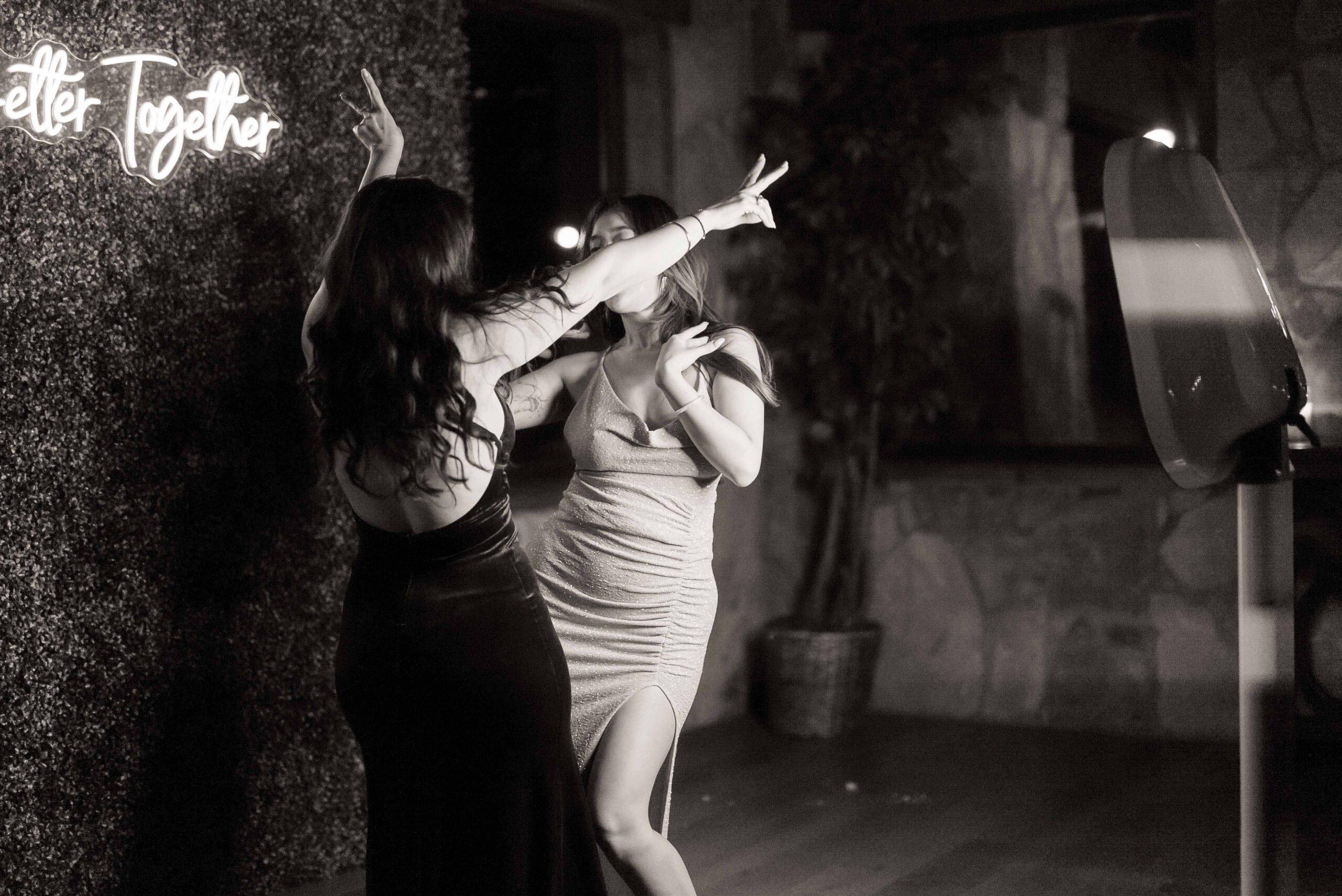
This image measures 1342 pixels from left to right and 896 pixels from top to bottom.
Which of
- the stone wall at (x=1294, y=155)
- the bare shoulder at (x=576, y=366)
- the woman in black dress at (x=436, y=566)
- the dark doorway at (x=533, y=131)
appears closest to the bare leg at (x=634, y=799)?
the woman in black dress at (x=436, y=566)

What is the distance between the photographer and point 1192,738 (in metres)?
4.75

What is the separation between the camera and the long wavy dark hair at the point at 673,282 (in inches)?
104

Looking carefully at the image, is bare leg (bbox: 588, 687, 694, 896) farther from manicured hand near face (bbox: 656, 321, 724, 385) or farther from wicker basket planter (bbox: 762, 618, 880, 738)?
wicker basket planter (bbox: 762, 618, 880, 738)

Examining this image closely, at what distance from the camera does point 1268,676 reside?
1.59 meters

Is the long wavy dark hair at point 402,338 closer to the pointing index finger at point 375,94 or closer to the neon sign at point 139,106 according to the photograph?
the pointing index finger at point 375,94

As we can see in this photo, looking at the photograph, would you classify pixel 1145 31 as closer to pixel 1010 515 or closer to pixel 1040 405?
pixel 1040 405

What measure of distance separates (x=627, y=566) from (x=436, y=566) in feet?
1.82

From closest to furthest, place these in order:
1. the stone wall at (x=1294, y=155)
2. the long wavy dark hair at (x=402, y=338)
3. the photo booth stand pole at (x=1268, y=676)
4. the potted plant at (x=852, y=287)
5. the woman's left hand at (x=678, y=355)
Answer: the photo booth stand pole at (x=1268, y=676) < the long wavy dark hair at (x=402, y=338) < the woman's left hand at (x=678, y=355) < the stone wall at (x=1294, y=155) < the potted plant at (x=852, y=287)

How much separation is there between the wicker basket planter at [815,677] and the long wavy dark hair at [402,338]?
3098mm

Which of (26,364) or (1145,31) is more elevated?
(1145,31)

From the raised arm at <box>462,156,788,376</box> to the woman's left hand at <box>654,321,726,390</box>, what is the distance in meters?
0.12

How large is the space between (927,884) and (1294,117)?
2.91 metres

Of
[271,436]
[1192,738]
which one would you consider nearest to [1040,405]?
[1192,738]

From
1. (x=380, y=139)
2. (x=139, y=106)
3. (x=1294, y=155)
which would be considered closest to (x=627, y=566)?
(x=380, y=139)
